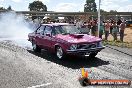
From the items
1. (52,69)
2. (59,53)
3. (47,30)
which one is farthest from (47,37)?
(52,69)

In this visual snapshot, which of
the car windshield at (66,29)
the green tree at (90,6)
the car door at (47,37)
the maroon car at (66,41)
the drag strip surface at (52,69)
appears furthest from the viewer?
the green tree at (90,6)

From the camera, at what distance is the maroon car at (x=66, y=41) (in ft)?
39.5

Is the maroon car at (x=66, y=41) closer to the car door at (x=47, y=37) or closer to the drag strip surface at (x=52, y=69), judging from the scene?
the car door at (x=47, y=37)

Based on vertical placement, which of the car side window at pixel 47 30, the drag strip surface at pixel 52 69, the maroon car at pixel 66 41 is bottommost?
the drag strip surface at pixel 52 69

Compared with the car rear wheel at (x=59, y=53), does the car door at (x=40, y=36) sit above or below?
above

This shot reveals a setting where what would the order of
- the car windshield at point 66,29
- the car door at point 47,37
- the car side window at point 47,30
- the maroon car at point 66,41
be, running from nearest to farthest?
the maroon car at point 66,41 < the car windshield at point 66,29 < the car door at point 47,37 < the car side window at point 47,30

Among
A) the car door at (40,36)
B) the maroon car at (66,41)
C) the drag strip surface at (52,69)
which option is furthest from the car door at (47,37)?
the drag strip surface at (52,69)

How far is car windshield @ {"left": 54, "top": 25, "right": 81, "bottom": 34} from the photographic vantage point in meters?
13.2

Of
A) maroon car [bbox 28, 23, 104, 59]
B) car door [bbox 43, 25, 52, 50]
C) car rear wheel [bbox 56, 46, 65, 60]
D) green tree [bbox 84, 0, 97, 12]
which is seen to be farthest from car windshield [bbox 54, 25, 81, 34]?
green tree [bbox 84, 0, 97, 12]

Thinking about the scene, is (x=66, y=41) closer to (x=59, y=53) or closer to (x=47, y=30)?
(x=59, y=53)

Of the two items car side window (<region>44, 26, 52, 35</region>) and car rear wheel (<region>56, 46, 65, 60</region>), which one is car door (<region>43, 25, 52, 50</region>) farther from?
car rear wheel (<region>56, 46, 65, 60</region>)

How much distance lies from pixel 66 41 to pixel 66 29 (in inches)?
52.4

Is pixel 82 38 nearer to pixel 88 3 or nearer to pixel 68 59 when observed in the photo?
pixel 68 59

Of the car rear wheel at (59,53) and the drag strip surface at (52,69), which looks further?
the car rear wheel at (59,53)
